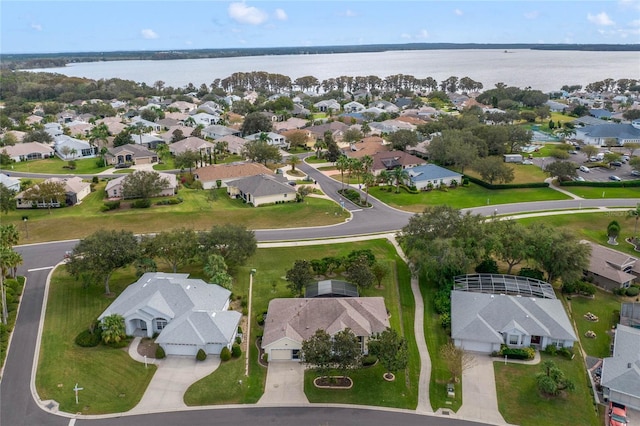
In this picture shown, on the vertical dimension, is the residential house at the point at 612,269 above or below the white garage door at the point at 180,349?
above

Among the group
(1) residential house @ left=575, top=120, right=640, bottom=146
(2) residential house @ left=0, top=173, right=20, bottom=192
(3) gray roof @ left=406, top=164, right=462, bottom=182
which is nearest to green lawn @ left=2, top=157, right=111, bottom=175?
(2) residential house @ left=0, top=173, right=20, bottom=192

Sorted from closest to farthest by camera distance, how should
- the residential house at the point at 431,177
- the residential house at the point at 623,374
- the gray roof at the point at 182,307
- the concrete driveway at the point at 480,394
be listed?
the concrete driveway at the point at 480,394 < the residential house at the point at 623,374 < the gray roof at the point at 182,307 < the residential house at the point at 431,177

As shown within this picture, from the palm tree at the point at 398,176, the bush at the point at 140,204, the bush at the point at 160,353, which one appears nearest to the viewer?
the bush at the point at 160,353

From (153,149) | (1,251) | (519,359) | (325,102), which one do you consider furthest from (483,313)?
(325,102)

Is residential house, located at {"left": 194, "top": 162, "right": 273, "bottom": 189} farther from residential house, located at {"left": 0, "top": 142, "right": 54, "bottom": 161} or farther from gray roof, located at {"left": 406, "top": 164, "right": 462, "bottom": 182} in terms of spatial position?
residential house, located at {"left": 0, "top": 142, "right": 54, "bottom": 161}

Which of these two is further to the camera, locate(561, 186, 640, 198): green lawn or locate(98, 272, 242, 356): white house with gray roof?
locate(561, 186, 640, 198): green lawn

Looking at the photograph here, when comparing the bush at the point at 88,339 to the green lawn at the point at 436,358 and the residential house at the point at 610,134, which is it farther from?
the residential house at the point at 610,134

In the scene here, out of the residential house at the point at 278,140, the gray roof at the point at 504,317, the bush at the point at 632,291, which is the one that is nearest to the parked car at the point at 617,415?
the gray roof at the point at 504,317
